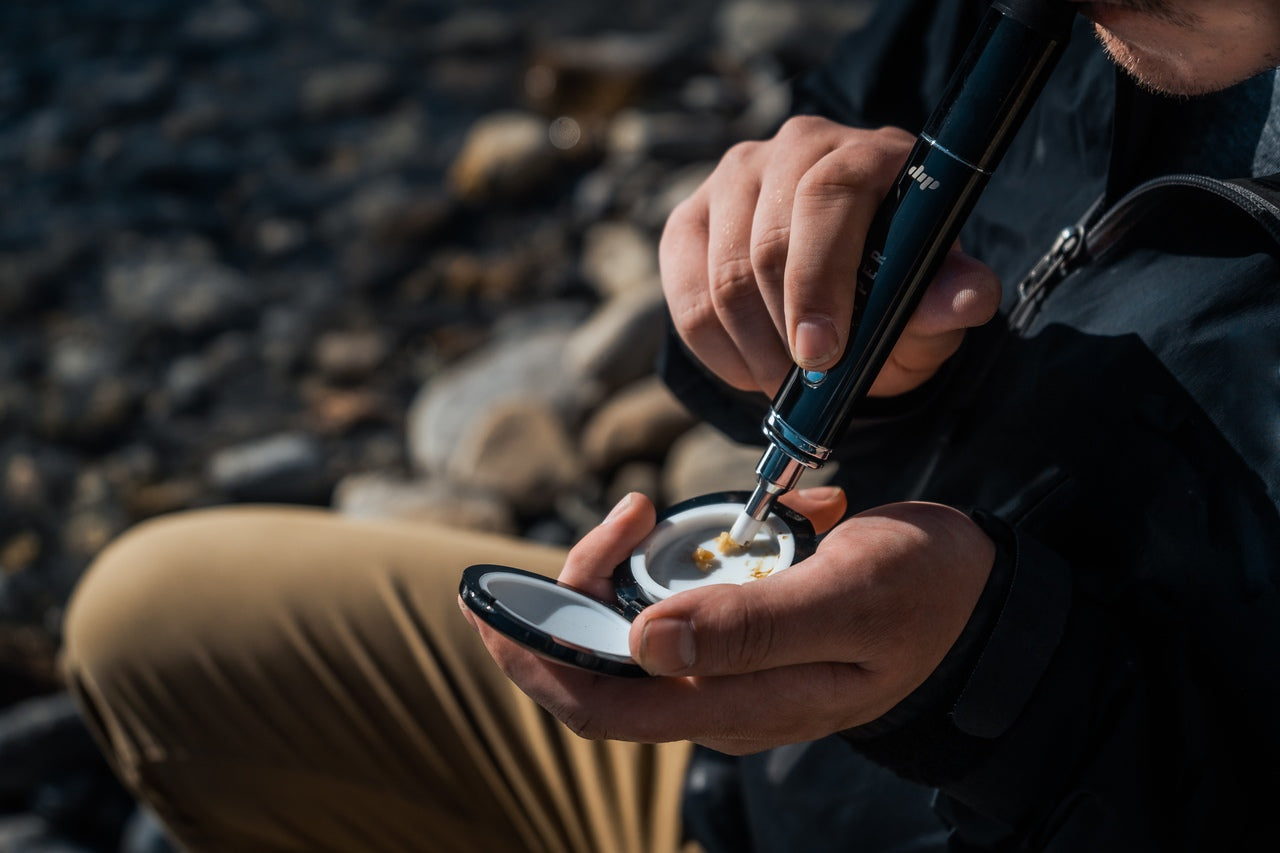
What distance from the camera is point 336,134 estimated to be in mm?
4797

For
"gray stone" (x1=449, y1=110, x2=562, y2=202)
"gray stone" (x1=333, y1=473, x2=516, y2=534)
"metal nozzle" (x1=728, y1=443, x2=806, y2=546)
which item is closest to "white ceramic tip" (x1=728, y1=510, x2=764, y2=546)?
"metal nozzle" (x1=728, y1=443, x2=806, y2=546)

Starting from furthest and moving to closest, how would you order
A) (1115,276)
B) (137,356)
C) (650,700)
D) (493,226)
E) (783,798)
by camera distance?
(493,226), (137,356), (783,798), (1115,276), (650,700)

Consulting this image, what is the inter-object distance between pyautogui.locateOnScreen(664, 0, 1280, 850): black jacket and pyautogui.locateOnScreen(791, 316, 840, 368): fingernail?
19cm

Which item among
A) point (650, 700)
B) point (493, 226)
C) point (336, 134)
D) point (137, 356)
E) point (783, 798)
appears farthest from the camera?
point (336, 134)

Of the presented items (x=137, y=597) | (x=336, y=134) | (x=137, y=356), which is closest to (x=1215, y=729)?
(x=137, y=597)

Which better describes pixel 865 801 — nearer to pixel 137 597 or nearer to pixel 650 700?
pixel 650 700

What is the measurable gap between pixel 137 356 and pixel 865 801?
3375mm

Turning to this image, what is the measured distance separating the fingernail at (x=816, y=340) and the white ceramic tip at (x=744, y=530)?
136mm

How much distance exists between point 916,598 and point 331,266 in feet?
12.0

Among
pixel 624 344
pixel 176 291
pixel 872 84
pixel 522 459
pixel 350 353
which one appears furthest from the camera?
pixel 176 291

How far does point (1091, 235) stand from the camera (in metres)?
1.05

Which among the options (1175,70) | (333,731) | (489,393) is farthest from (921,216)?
(489,393)

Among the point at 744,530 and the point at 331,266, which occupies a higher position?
the point at 744,530

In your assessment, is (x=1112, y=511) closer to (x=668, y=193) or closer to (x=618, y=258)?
(x=618, y=258)
